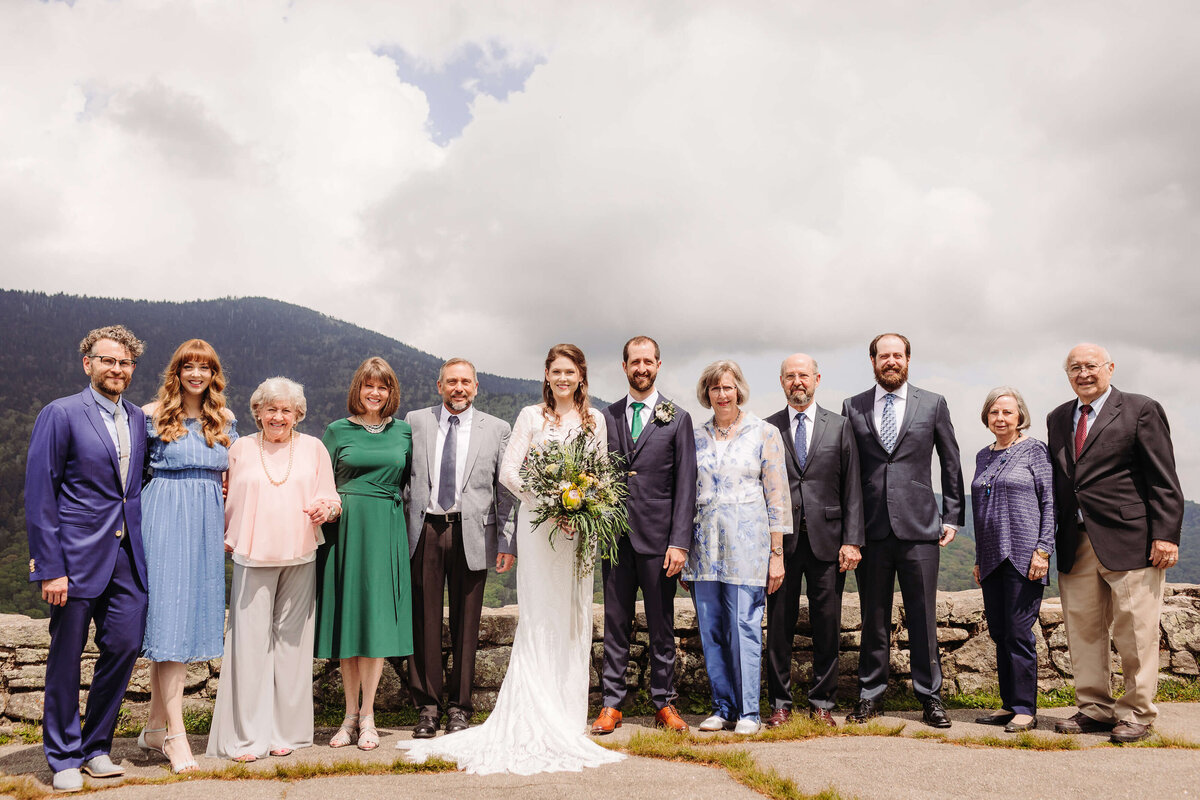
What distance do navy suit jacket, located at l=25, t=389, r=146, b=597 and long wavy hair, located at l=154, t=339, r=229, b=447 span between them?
12.1 inches

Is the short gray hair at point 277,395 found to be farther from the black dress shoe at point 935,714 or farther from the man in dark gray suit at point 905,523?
the black dress shoe at point 935,714

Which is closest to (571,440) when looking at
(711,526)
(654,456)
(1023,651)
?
(654,456)

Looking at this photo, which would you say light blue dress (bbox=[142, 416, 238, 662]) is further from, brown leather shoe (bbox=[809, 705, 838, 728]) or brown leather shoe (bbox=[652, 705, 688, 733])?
brown leather shoe (bbox=[809, 705, 838, 728])

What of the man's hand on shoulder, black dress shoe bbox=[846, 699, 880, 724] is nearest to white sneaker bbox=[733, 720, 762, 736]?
black dress shoe bbox=[846, 699, 880, 724]

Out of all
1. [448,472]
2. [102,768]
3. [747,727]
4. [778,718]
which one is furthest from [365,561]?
[778,718]

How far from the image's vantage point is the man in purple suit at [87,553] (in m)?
4.32

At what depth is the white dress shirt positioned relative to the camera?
5.29 meters

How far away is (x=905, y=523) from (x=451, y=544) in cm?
320

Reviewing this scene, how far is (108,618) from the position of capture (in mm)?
4449

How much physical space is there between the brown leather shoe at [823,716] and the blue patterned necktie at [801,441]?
1.73m

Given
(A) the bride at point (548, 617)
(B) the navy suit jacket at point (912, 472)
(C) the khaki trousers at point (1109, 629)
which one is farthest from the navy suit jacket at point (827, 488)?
(C) the khaki trousers at point (1109, 629)

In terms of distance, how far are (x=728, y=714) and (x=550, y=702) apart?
4.25 feet

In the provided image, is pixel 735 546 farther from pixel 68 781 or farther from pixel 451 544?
pixel 68 781

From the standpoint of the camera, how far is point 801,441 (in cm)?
550
